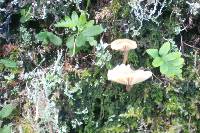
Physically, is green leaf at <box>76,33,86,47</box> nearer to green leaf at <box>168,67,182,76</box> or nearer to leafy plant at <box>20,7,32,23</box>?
leafy plant at <box>20,7,32,23</box>

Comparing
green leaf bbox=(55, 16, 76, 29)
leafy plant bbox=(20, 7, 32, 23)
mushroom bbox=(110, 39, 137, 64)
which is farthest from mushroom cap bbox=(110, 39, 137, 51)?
leafy plant bbox=(20, 7, 32, 23)

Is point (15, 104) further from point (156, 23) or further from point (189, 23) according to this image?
point (189, 23)

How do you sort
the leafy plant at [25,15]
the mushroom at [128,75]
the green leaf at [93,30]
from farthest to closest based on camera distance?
1. the leafy plant at [25,15]
2. the green leaf at [93,30]
3. the mushroom at [128,75]

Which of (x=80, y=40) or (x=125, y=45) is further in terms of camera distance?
(x=80, y=40)

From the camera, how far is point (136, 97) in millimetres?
2029

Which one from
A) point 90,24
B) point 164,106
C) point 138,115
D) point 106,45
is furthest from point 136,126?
point 90,24

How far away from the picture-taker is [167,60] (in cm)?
197

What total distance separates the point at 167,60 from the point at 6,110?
3.15ft

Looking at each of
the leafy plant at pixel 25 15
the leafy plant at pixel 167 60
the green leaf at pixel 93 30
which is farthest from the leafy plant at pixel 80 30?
the leafy plant at pixel 167 60

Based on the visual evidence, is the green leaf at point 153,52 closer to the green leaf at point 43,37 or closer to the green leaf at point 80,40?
the green leaf at point 80,40

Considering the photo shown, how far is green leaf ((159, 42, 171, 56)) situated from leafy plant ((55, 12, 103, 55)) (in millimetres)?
362

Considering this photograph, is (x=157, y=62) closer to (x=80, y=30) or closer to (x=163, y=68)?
(x=163, y=68)

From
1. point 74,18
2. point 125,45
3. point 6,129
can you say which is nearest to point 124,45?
point 125,45

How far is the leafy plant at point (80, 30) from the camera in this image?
207cm
